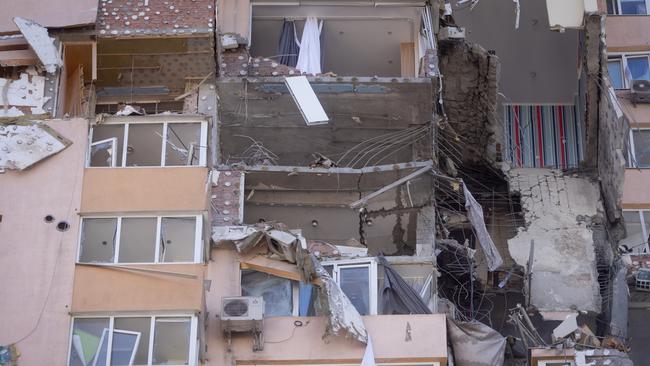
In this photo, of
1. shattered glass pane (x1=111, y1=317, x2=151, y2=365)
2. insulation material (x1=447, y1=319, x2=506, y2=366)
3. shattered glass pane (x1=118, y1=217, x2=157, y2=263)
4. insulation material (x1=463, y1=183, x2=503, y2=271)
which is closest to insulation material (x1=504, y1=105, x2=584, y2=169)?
insulation material (x1=463, y1=183, x2=503, y2=271)

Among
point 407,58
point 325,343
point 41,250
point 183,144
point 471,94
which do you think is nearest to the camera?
point 325,343

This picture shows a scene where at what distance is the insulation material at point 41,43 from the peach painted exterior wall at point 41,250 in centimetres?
187

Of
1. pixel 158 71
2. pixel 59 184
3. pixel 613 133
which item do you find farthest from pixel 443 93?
pixel 59 184

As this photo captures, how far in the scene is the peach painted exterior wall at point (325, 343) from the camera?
22.6 metres

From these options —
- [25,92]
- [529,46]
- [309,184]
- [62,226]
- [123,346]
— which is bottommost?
[123,346]

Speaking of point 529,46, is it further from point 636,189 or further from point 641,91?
point 636,189

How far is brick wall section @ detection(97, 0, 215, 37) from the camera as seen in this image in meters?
26.3

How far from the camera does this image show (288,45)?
2755cm

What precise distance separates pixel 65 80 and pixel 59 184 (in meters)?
3.47

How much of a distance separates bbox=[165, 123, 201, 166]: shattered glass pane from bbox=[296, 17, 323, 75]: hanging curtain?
342cm

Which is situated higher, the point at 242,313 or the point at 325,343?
the point at 242,313

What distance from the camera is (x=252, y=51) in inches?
1128

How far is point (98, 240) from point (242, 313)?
9.42 ft

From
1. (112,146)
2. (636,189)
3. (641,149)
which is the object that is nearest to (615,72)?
(641,149)
